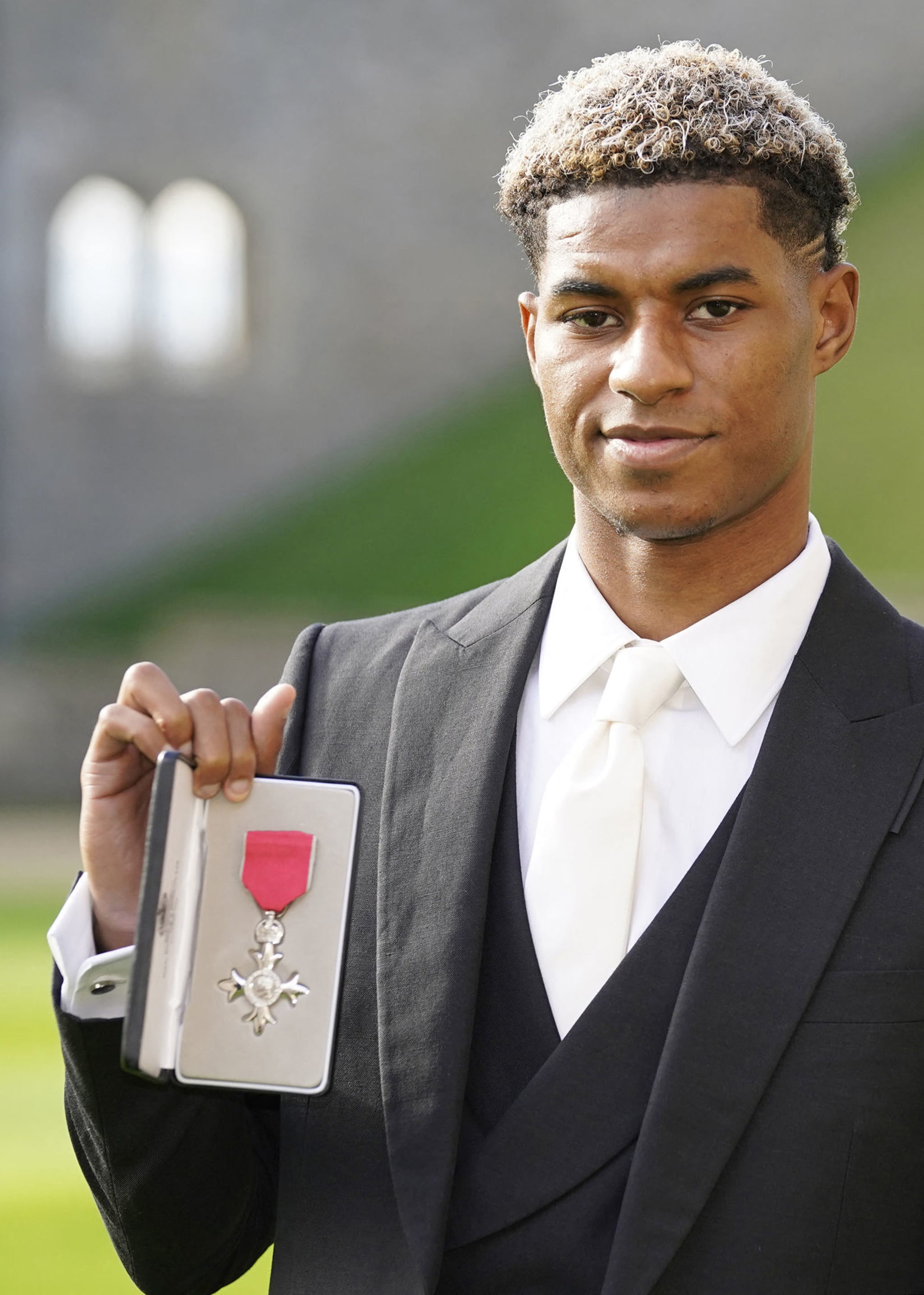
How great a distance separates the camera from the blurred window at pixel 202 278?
36.5 ft

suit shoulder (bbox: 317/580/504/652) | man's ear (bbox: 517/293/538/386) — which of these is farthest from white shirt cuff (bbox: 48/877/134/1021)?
man's ear (bbox: 517/293/538/386)

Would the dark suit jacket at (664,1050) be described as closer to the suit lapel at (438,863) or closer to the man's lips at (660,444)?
the suit lapel at (438,863)

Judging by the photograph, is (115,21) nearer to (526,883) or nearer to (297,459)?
(297,459)

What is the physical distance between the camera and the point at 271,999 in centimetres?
133

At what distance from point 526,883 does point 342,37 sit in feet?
35.4

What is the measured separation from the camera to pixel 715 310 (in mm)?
1428

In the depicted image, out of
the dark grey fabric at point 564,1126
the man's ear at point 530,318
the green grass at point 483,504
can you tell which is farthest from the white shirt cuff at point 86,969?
the green grass at point 483,504

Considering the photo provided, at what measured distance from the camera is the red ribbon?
1336 millimetres

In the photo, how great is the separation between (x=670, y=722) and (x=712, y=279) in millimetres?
438

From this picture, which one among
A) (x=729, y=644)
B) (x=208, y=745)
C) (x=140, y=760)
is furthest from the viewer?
(x=729, y=644)

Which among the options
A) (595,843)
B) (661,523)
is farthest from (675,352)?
(595,843)

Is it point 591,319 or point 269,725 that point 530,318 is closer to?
point 591,319

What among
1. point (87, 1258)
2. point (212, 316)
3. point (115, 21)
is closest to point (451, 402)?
point (212, 316)

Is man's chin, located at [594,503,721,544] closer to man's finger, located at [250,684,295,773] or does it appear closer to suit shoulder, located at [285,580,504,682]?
suit shoulder, located at [285,580,504,682]
